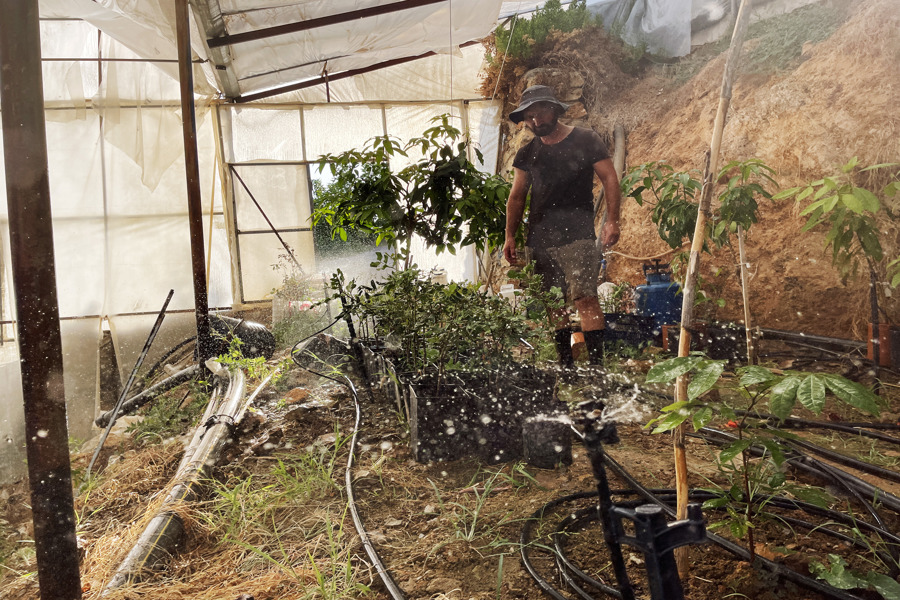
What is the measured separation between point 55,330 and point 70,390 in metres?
0.97

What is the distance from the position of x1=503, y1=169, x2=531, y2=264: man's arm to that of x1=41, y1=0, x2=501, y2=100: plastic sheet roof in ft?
1.66

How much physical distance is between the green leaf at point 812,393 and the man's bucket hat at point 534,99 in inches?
27.1

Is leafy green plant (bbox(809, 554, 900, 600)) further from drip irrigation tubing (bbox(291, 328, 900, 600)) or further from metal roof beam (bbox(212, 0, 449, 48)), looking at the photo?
metal roof beam (bbox(212, 0, 449, 48))

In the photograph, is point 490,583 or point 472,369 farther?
point 472,369

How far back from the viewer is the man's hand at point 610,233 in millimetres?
952

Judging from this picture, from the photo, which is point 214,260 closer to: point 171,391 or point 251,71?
point 171,391

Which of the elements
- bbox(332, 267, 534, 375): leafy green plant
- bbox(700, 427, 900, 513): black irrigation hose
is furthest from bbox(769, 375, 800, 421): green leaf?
bbox(332, 267, 534, 375): leafy green plant

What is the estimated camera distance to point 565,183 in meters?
0.97

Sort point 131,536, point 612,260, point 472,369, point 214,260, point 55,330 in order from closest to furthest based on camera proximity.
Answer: point 55,330 < point 131,536 < point 612,260 < point 472,369 < point 214,260

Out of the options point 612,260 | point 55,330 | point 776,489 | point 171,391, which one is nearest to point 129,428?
point 171,391

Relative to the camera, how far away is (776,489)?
0.75m

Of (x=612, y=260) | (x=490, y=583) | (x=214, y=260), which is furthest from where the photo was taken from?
(x=214, y=260)

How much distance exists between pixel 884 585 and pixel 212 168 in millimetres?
1731

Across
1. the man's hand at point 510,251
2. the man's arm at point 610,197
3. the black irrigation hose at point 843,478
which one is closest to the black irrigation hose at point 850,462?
the black irrigation hose at point 843,478
